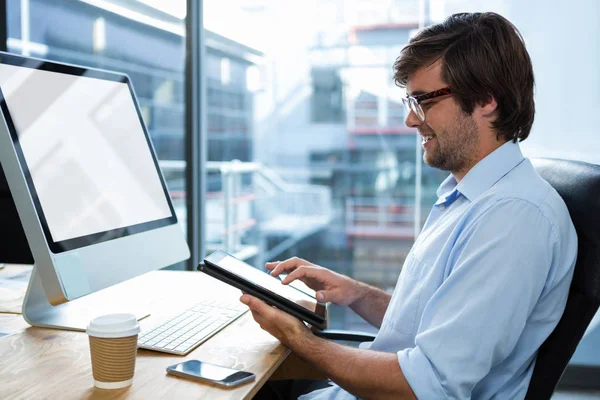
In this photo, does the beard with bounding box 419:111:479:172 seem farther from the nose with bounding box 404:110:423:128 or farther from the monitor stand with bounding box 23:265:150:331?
the monitor stand with bounding box 23:265:150:331

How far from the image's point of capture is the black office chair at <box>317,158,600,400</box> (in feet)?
3.28

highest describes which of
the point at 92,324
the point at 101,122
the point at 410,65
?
the point at 410,65

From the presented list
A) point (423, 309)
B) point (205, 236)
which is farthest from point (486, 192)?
point (205, 236)

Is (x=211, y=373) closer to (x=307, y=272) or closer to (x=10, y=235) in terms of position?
(x=307, y=272)

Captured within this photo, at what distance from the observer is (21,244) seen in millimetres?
1474

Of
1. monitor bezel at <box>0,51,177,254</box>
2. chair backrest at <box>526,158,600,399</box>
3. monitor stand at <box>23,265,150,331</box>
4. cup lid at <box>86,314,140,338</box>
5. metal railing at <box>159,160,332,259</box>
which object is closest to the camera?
cup lid at <box>86,314,140,338</box>

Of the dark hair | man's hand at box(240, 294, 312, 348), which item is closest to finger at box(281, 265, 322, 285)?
man's hand at box(240, 294, 312, 348)

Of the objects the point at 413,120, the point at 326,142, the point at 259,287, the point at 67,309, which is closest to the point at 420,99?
the point at 413,120

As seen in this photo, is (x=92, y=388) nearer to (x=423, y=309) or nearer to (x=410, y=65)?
(x=423, y=309)

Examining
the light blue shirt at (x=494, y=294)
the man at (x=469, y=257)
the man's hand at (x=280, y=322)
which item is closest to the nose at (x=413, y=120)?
the man at (x=469, y=257)

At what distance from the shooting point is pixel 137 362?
1.03m

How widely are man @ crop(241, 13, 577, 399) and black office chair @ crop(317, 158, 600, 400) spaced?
19 mm

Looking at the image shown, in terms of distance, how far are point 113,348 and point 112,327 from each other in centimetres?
4

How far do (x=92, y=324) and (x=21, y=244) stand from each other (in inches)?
27.0
